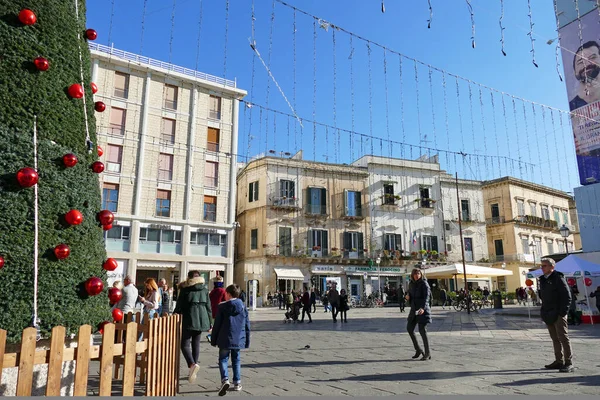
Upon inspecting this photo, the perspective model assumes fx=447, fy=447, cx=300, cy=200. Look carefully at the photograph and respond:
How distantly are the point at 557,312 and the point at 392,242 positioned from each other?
1245 inches

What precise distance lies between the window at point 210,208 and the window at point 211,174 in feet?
3.10

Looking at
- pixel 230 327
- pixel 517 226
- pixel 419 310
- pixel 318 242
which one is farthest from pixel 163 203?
pixel 517 226

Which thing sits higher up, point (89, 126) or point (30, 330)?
point (89, 126)

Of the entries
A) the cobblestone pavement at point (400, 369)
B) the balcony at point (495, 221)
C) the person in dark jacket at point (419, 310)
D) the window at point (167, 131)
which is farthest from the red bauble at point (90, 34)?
the balcony at point (495, 221)

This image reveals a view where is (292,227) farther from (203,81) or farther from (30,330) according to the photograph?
(30,330)

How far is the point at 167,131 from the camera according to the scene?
2948cm

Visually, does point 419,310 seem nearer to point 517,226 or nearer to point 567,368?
point 567,368

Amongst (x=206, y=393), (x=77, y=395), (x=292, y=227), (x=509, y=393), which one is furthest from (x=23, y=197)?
(x=292, y=227)

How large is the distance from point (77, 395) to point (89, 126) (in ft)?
8.43

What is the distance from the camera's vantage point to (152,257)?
27500 millimetres

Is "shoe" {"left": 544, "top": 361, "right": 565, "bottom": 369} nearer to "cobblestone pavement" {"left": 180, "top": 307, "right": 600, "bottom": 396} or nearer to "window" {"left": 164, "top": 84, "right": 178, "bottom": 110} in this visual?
"cobblestone pavement" {"left": 180, "top": 307, "right": 600, "bottom": 396}

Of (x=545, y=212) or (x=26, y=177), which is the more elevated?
(x=545, y=212)

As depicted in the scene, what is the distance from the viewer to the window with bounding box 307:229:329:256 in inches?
1361

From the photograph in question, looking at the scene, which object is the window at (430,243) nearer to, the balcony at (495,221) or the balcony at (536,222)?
the balcony at (495,221)
